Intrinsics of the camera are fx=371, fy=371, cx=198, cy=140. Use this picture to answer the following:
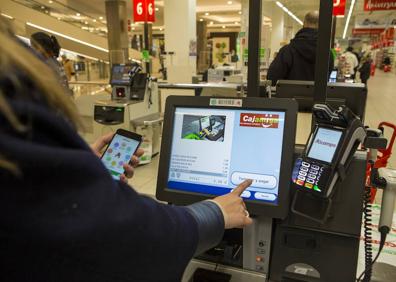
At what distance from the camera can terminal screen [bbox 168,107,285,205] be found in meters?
0.94

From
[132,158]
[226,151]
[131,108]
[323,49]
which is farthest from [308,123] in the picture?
[131,108]

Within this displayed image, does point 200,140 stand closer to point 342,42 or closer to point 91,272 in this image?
point 91,272

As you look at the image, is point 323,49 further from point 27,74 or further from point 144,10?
point 144,10

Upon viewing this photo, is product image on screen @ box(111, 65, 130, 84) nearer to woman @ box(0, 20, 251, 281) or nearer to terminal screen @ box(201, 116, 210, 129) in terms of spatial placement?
terminal screen @ box(201, 116, 210, 129)

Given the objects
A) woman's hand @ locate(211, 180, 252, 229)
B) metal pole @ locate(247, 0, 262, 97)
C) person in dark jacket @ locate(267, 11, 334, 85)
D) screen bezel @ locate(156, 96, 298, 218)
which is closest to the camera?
woman's hand @ locate(211, 180, 252, 229)

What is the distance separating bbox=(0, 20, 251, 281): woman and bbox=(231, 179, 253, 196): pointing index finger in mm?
268

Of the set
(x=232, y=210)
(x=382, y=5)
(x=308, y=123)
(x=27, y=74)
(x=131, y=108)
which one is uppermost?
(x=382, y=5)

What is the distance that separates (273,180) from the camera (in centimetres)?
94

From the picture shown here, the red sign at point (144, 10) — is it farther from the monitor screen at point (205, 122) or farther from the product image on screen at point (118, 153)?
the monitor screen at point (205, 122)

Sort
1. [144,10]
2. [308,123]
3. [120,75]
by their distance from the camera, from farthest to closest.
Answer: [144,10] → [120,75] → [308,123]

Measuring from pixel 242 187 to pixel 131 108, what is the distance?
12.4ft

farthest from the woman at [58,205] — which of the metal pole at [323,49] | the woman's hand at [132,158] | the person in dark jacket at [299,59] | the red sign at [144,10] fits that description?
the red sign at [144,10]

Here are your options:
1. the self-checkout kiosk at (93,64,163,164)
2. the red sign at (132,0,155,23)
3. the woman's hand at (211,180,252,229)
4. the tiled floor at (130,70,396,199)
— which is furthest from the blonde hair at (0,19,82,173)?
the red sign at (132,0,155,23)

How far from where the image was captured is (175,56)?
26.0 feet
